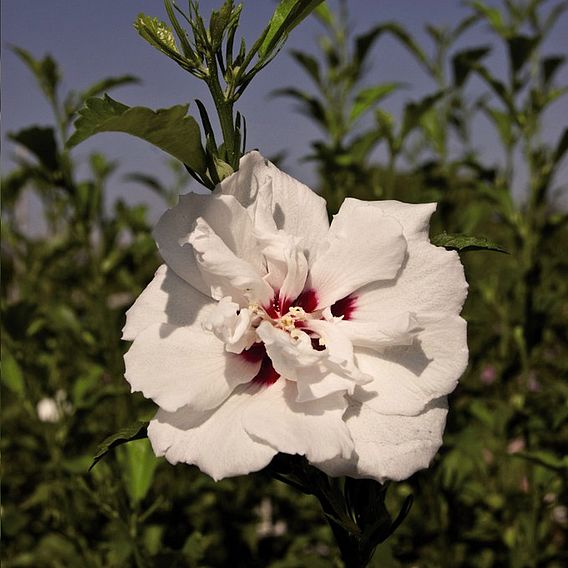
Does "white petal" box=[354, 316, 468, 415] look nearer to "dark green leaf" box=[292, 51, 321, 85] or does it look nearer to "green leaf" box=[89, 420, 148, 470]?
"green leaf" box=[89, 420, 148, 470]

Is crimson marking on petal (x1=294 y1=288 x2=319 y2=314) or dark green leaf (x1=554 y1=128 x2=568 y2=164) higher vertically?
crimson marking on petal (x1=294 y1=288 x2=319 y2=314)

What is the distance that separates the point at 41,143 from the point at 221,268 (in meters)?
1.34

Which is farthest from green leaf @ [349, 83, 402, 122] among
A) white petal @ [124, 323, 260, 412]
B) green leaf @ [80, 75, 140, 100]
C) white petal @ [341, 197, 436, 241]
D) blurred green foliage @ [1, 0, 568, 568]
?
white petal @ [124, 323, 260, 412]

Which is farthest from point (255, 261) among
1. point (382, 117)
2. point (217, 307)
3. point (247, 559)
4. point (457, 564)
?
point (457, 564)

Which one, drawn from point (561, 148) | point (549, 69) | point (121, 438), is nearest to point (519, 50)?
point (549, 69)

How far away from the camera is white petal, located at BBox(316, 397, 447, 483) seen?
77 centimetres

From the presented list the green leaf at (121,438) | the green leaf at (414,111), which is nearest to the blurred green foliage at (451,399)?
the green leaf at (414,111)

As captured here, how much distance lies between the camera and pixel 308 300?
922mm

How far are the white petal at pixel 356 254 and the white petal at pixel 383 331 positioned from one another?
54 millimetres

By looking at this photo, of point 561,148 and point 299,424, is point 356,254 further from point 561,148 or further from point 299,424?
point 561,148

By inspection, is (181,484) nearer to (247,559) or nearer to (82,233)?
(247,559)

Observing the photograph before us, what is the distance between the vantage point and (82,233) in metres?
2.13

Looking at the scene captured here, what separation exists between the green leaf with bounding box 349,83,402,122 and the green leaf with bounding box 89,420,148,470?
5.06 feet

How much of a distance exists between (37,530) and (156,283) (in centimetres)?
192
